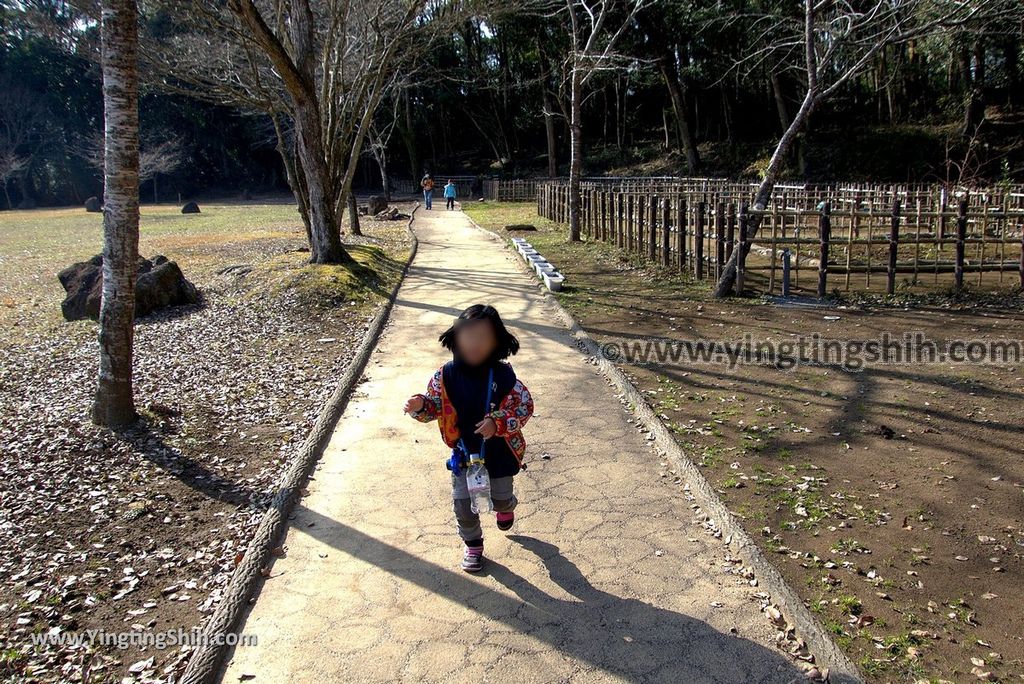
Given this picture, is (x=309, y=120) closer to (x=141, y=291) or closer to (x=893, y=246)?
(x=141, y=291)

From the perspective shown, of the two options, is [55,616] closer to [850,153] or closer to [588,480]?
[588,480]

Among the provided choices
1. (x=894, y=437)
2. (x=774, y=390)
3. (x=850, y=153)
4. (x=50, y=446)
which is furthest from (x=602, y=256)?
(x=850, y=153)

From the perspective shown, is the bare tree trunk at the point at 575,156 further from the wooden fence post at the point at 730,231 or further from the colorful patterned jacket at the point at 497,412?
the colorful patterned jacket at the point at 497,412

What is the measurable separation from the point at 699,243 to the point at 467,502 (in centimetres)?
901

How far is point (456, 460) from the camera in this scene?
3877 millimetres

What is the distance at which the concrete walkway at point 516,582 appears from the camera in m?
3.23

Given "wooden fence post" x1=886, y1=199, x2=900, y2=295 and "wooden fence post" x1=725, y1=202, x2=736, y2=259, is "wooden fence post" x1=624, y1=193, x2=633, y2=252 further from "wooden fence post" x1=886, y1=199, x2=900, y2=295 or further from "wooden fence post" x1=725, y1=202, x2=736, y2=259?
"wooden fence post" x1=886, y1=199, x2=900, y2=295

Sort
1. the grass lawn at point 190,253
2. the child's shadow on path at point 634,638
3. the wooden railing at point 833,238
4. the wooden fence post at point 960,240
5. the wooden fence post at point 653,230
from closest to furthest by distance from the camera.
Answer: the child's shadow on path at point 634,638, the wooden fence post at point 960,240, the wooden railing at point 833,238, the grass lawn at point 190,253, the wooden fence post at point 653,230

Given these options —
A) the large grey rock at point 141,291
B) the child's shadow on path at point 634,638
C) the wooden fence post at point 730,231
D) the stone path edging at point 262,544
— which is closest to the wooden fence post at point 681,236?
the wooden fence post at point 730,231

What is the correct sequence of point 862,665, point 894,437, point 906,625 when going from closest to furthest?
point 862,665 → point 906,625 → point 894,437

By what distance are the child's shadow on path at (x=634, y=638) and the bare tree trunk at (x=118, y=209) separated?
12.2ft

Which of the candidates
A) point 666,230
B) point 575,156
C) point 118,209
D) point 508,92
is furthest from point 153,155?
point 118,209

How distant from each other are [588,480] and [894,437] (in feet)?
7.46

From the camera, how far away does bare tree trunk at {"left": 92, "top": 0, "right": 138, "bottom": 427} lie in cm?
554
